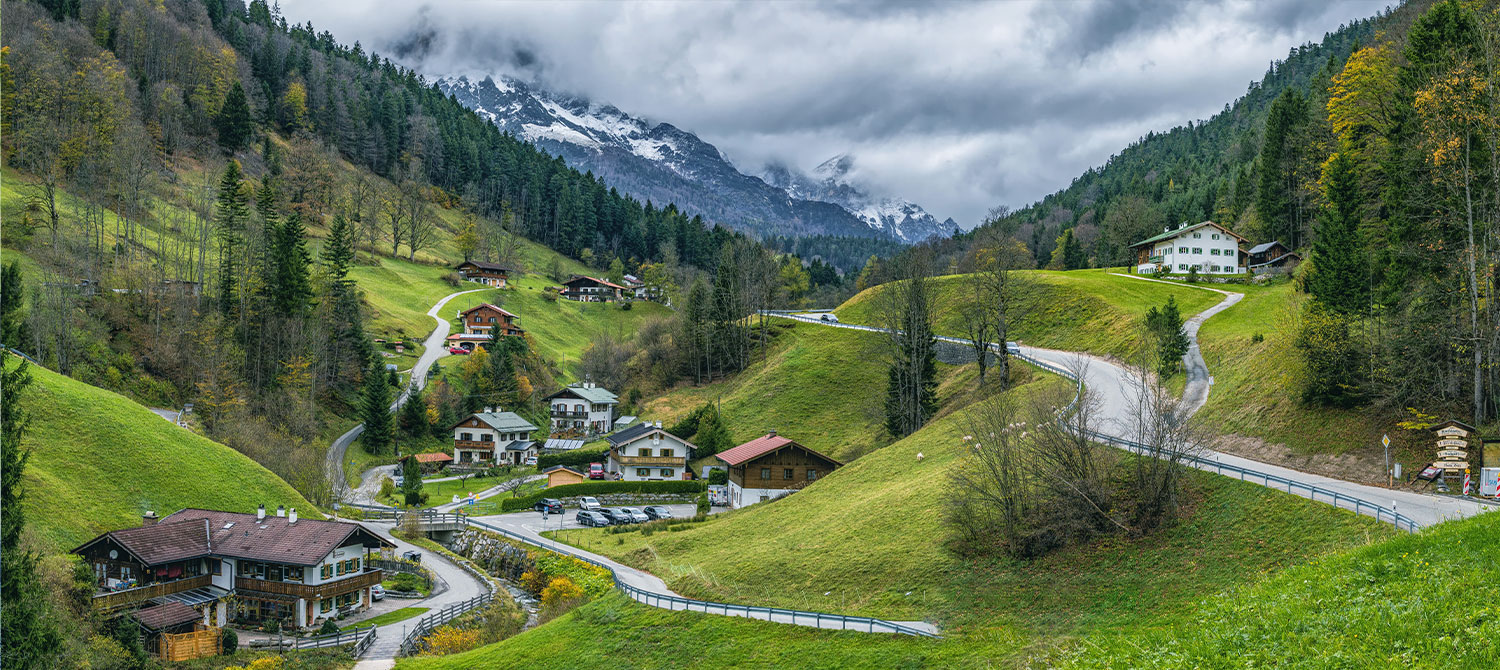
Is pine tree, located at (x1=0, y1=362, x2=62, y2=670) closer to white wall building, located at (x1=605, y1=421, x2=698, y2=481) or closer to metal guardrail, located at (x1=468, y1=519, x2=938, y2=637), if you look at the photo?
metal guardrail, located at (x1=468, y1=519, x2=938, y2=637)

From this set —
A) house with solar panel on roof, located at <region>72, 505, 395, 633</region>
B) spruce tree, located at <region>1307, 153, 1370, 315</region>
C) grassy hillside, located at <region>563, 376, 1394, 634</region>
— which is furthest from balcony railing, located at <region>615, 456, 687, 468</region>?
spruce tree, located at <region>1307, 153, 1370, 315</region>

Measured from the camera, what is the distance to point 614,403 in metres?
95.0

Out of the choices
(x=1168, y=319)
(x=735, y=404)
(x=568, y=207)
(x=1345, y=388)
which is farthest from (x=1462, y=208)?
(x=568, y=207)

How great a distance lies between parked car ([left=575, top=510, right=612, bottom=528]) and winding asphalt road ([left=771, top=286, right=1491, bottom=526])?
112 ft

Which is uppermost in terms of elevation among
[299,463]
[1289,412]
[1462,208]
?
[1462,208]

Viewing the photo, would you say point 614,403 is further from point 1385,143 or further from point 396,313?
point 1385,143

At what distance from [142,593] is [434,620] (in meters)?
13.6

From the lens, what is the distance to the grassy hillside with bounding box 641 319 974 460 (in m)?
71.5

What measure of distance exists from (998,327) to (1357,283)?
25895 mm

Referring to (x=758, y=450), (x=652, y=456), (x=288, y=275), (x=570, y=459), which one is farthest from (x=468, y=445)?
(x=758, y=450)

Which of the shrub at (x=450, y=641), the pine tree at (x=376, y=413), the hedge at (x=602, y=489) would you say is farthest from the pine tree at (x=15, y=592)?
the pine tree at (x=376, y=413)

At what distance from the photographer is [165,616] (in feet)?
126

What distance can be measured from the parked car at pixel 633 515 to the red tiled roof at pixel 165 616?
2748 cm

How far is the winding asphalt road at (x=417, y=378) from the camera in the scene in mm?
72500
